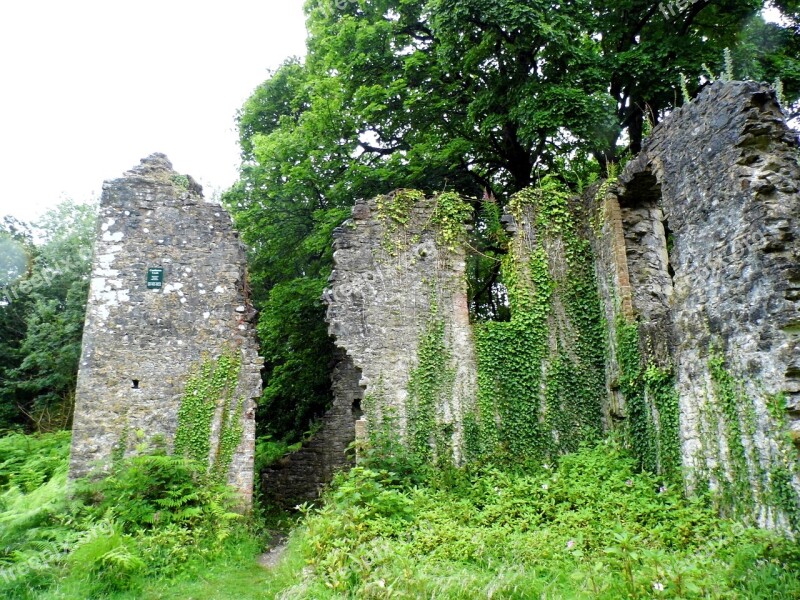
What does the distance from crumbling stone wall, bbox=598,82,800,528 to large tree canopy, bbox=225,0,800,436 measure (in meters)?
3.90

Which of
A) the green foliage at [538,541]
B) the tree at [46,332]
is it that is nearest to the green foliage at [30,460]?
the tree at [46,332]

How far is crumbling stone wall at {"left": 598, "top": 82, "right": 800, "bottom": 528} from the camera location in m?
5.74

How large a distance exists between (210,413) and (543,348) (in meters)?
5.33

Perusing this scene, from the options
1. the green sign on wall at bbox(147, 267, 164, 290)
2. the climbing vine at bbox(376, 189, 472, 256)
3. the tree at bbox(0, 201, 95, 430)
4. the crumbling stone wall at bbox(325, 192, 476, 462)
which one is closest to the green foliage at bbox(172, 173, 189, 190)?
the green sign on wall at bbox(147, 267, 164, 290)

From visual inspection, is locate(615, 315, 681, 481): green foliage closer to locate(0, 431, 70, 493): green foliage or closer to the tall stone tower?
the tall stone tower

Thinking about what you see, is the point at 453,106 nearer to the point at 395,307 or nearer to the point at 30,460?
the point at 395,307

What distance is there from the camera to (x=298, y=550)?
692 cm

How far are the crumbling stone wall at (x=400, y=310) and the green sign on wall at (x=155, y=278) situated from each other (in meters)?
2.66

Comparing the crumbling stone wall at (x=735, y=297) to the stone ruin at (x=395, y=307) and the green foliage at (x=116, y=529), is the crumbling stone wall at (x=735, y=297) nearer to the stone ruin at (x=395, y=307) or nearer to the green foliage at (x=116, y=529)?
the stone ruin at (x=395, y=307)

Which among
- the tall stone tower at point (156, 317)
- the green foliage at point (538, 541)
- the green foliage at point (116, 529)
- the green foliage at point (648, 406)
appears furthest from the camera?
the tall stone tower at point (156, 317)

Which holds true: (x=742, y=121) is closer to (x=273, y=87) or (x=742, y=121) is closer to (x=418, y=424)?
(x=418, y=424)

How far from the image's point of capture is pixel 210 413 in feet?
28.5

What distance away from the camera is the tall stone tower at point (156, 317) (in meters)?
8.48

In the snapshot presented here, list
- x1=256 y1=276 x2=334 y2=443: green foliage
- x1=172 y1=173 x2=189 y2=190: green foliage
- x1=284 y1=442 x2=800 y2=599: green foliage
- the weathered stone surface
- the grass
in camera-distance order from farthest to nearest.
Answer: x1=256 y1=276 x2=334 y2=443: green foliage
the weathered stone surface
x1=172 y1=173 x2=189 y2=190: green foliage
the grass
x1=284 y1=442 x2=800 y2=599: green foliage
